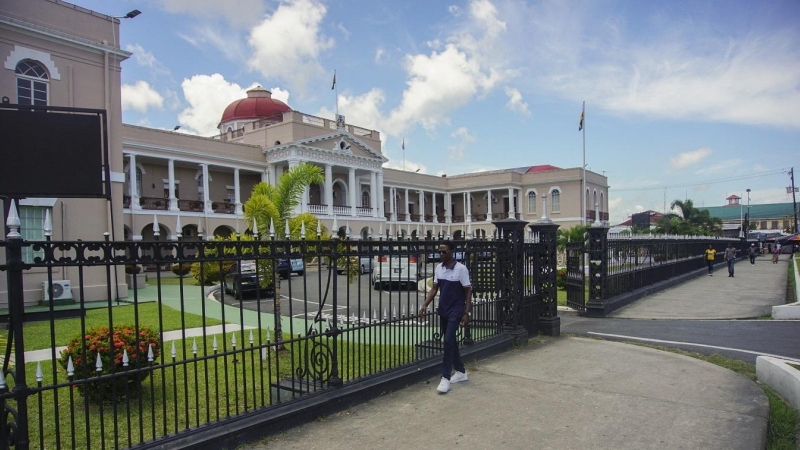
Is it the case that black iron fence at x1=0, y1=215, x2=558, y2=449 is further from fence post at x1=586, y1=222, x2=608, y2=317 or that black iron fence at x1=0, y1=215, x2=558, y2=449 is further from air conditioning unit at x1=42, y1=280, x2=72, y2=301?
fence post at x1=586, y1=222, x2=608, y2=317

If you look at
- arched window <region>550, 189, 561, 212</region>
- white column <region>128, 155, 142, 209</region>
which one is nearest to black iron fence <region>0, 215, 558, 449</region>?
white column <region>128, 155, 142, 209</region>

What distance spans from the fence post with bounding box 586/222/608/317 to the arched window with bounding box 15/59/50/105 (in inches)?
642

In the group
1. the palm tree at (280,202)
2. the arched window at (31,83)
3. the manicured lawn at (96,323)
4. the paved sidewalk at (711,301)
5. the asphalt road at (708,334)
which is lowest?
the paved sidewalk at (711,301)

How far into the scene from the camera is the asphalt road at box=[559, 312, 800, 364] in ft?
27.8

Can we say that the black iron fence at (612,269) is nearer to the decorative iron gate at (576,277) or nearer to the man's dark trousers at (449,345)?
the decorative iron gate at (576,277)

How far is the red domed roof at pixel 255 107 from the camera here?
4578 centimetres

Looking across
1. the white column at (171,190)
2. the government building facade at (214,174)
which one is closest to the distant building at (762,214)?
the government building facade at (214,174)

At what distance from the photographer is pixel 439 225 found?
56906mm

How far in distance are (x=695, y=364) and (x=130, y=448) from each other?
7.04 meters

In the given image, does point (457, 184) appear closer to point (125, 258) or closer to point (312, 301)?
point (312, 301)

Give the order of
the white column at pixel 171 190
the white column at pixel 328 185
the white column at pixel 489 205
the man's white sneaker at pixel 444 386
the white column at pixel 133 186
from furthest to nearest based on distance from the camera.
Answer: the white column at pixel 489 205 < the white column at pixel 328 185 < the white column at pixel 171 190 < the white column at pixel 133 186 < the man's white sneaker at pixel 444 386

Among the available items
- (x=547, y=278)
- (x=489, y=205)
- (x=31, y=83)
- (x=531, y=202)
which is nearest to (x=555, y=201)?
(x=531, y=202)

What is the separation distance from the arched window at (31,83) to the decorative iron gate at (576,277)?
1585 centimetres

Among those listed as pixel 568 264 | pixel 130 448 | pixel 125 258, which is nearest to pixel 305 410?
pixel 130 448
